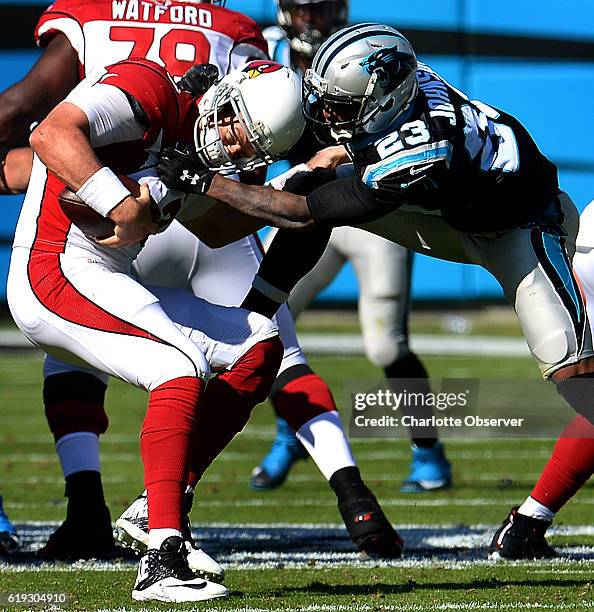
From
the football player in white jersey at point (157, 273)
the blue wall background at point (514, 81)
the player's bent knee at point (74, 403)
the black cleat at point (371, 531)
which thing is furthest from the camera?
the blue wall background at point (514, 81)

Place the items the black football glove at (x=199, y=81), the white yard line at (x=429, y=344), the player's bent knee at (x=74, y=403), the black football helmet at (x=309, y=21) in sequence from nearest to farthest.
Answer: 1. the black football glove at (x=199, y=81)
2. the player's bent knee at (x=74, y=403)
3. the black football helmet at (x=309, y=21)
4. the white yard line at (x=429, y=344)

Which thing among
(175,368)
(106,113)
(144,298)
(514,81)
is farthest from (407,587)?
(514,81)

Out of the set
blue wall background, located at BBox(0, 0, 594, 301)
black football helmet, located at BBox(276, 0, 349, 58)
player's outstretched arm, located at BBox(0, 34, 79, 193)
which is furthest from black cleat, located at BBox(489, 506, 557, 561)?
blue wall background, located at BBox(0, 0, 594, 301)

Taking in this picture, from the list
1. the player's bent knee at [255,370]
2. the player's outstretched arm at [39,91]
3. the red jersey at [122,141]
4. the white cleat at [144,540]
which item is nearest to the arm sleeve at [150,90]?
the red jersey at [122,141]

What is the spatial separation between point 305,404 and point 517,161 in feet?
3.69

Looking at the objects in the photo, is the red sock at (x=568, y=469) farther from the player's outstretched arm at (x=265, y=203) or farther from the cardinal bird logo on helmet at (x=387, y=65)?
the cardinal bird logo on helmet at (x=387, y=65)

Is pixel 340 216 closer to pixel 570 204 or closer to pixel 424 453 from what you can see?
pixel 570 204

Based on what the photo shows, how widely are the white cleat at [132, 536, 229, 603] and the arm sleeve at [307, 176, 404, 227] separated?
3.33 feet

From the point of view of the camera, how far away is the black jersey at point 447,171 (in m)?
3.68

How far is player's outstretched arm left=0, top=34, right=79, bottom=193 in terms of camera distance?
4477 mm

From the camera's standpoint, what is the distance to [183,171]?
3668 mm

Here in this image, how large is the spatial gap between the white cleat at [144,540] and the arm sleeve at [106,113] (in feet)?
3.22

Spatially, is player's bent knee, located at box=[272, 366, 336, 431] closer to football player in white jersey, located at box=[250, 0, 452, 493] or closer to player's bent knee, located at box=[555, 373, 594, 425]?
player's bent knee, located at box=[555, 373, 594, 425]

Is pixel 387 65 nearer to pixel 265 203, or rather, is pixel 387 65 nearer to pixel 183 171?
pixel 265 203
